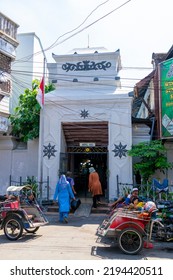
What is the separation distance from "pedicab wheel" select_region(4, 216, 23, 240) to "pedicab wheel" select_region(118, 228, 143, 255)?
8.85ft

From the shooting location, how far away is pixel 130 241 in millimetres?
6219

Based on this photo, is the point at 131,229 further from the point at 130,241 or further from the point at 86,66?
the point at 86,66

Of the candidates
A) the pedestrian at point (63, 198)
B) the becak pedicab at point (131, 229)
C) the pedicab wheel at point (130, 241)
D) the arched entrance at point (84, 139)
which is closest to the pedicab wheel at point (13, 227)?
the becak pedicab at point (131, 229)

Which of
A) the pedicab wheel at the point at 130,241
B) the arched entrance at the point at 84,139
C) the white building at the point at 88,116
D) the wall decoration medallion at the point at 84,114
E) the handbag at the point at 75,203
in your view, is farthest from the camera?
the arched entrance at the point at 84,139

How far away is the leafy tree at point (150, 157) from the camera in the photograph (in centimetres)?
1229

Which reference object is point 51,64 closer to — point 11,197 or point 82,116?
point 82,116

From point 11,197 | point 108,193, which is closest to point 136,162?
point 108,193

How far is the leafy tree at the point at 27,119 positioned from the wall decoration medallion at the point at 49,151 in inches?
39.0

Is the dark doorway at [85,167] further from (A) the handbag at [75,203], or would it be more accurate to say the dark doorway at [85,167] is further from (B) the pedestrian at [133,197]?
(B) the pedestrian at [133,197]

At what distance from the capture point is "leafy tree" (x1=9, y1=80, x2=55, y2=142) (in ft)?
47.1

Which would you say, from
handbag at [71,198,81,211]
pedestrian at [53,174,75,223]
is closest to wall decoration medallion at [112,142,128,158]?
handbag at [71,198,81,211]

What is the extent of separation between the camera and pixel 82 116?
1356 cm

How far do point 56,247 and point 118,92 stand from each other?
8784mm

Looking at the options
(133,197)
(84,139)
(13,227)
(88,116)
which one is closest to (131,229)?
(133,197)
